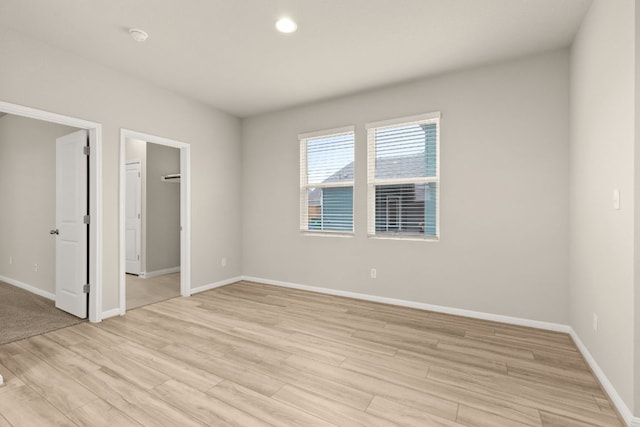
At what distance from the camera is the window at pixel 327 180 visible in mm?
4336

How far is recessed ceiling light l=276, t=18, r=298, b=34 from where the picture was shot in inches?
102

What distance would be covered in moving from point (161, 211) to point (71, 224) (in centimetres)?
244

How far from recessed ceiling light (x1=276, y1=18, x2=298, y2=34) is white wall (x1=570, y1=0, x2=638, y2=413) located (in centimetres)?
219

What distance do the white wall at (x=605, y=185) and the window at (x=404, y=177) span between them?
51.7 inches

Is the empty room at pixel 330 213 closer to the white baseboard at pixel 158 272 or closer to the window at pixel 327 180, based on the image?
the window at pixel 327 180

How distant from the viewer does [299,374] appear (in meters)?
2.27

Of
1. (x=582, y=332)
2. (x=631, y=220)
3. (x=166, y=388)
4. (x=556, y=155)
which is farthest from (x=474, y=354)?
(x=166, y=388)

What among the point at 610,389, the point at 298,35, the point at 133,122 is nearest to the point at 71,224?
the point at 133,122

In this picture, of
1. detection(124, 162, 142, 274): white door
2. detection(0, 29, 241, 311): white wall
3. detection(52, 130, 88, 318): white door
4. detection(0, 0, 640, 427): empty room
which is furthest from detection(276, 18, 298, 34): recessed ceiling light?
detection(124, 162, 142, 274): white door

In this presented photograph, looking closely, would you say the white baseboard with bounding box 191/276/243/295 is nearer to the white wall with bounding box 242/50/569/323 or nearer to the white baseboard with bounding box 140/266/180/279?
the white wall with bounding box 242/50/569/323

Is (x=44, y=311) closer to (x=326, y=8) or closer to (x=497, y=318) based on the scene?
(x=326, y=8)

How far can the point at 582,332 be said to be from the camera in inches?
102

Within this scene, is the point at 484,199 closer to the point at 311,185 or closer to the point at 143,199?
the point at 311,185

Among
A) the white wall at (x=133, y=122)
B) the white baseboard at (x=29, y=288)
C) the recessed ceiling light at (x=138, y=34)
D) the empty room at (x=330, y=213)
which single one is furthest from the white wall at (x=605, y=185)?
the white baseboard at (x=29, y=288)
